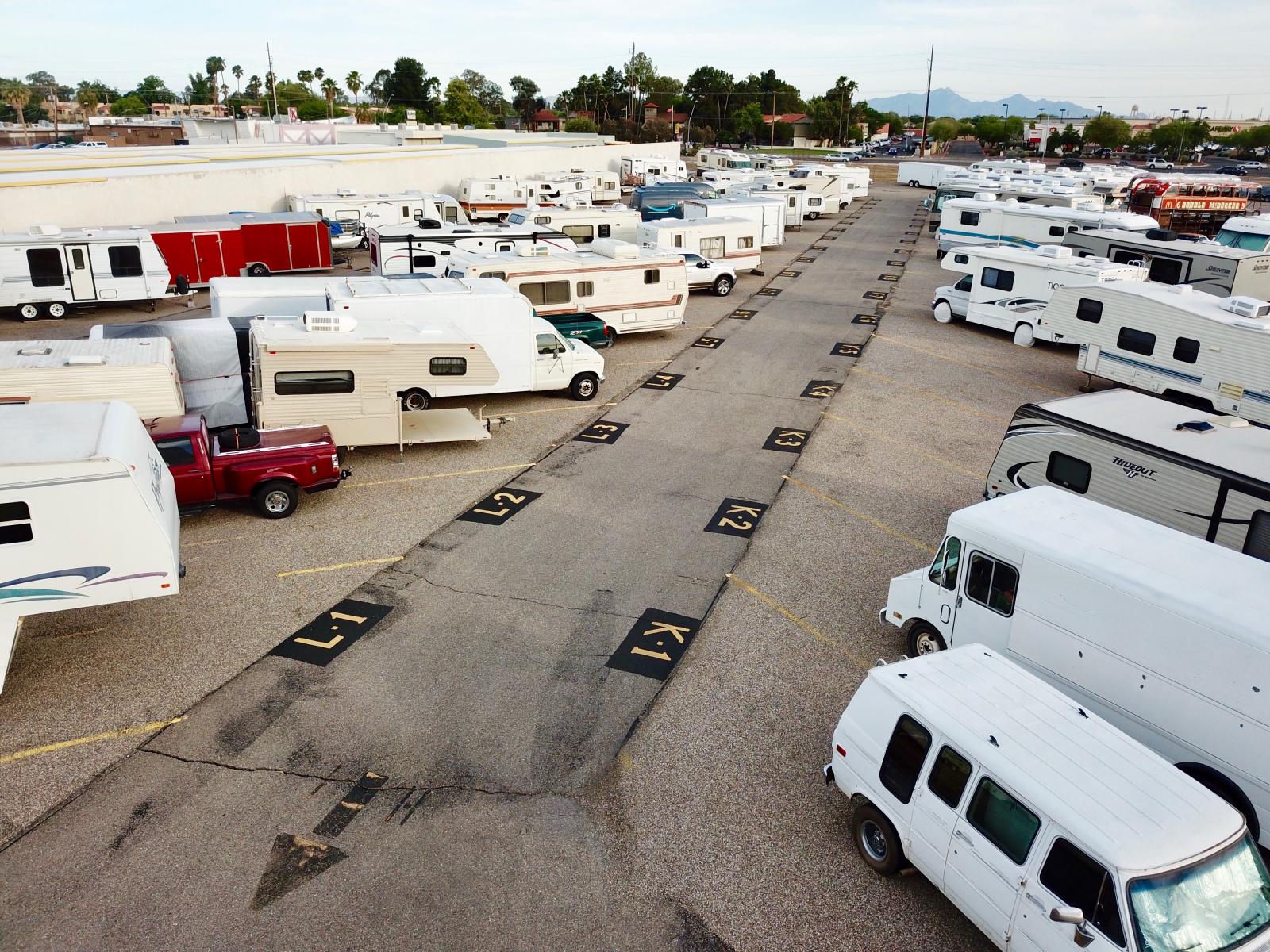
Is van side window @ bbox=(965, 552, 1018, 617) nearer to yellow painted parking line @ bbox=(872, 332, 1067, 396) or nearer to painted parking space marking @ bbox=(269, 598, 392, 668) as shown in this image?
painted parking space marking @ bbox=(269, 598, 392, 668)

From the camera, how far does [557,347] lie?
1991cm

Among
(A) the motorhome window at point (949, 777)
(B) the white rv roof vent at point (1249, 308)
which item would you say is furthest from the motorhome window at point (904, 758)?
(B) the white rv roof vent at point (1249, 308)

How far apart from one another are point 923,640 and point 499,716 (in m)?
5.06

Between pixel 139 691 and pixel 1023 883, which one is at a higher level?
pixel 1023 883

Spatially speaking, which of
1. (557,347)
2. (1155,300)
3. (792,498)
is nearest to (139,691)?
(792,498)

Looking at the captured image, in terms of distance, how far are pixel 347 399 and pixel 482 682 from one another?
746cm

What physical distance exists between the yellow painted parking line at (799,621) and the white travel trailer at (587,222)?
2477 centimetres

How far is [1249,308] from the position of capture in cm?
1831

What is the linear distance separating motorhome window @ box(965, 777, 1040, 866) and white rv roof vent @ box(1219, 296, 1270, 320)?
16.2m

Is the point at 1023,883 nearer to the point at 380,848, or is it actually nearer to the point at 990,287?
the point at 380,848

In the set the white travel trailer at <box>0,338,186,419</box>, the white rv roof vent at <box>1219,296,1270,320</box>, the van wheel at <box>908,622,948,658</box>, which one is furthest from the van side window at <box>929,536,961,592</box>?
the white rv roof vent at <box>1219,296,1270,320</box>

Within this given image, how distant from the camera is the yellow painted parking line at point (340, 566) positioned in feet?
41.7

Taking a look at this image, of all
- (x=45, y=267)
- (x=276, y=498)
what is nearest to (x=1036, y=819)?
(x=276, y=498)

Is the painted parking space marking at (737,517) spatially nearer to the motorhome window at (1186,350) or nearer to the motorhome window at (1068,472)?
the motorhome window at (1068,472)
